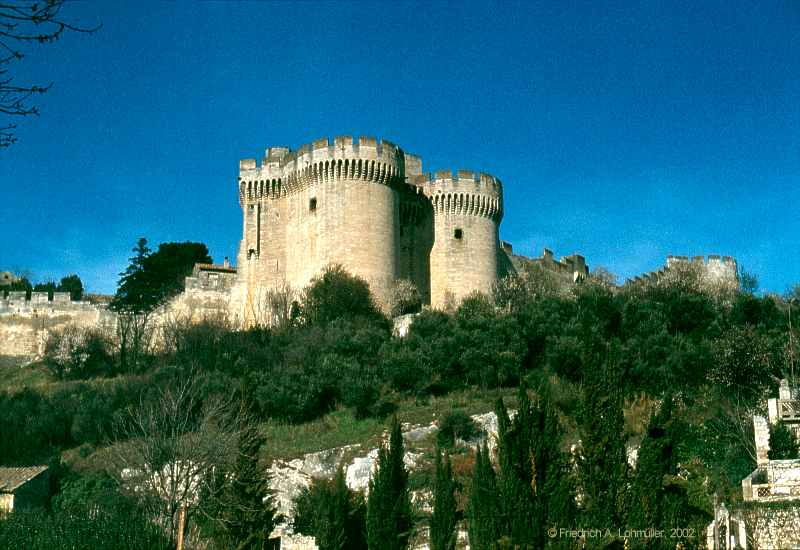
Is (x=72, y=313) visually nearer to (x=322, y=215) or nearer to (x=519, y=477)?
(x=322, y=215)

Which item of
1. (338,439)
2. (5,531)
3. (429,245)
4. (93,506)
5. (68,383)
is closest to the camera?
(5,531)

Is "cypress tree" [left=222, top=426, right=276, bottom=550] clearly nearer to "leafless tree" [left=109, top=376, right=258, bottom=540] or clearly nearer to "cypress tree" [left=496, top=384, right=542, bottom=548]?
"leafless tree" [left=109, top=376, right=258, bottom=540]

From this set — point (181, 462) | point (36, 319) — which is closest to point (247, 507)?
point (181, 462)

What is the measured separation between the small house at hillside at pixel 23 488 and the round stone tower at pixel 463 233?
51.9ft

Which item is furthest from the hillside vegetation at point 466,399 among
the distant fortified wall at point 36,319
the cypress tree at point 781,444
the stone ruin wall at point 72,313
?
the distant fortified wall at point 36,319

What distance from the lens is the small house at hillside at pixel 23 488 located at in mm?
22703

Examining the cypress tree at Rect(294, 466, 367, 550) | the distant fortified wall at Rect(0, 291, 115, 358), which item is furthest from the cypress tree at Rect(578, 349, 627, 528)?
the distant fortified wall at Rect(0, 291, 115, 358)

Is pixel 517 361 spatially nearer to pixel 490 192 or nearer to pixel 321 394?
pixel 321 394

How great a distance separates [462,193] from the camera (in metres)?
37.0

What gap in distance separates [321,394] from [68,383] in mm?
10522

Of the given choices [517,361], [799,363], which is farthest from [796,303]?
[517,361]

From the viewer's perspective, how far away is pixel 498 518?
15.9 metres

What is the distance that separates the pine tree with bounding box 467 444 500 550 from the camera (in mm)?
15922

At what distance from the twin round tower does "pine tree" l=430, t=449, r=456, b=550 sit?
16.1m
